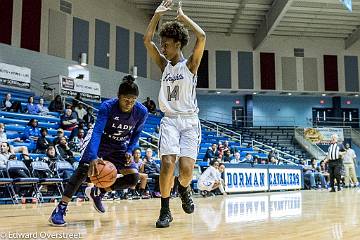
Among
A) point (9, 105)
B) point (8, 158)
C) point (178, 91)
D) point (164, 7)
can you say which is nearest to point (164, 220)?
point (178, 91)

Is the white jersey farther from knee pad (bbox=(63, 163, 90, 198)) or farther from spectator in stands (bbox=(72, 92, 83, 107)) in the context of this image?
spectator in stands (bbox=(72, 92, 83, 107))

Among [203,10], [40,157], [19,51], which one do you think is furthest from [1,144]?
[203,10]

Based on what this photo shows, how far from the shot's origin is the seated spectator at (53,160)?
8946 millimetres

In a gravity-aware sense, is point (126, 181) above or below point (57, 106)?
below

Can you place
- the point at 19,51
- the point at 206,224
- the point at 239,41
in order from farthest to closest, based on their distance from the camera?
the point at 239,41 → the point at 19,51 → the point at 206,224

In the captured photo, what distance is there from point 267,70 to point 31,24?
42.6 feet

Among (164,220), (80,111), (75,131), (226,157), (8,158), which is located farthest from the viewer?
(226,157)

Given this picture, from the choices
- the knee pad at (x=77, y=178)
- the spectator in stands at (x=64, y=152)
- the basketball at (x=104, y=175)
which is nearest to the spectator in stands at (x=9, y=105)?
the spectator in stands at (x=64, y=152)

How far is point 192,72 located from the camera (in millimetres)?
3816

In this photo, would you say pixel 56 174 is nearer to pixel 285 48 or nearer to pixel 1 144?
pixel 1 144

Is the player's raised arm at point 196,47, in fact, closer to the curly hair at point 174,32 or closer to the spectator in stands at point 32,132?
the curly hair at point 174,32

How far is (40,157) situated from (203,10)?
42.8ft

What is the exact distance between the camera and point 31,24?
1620 centimetres

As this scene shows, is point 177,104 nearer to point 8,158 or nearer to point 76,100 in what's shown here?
point 8,158
